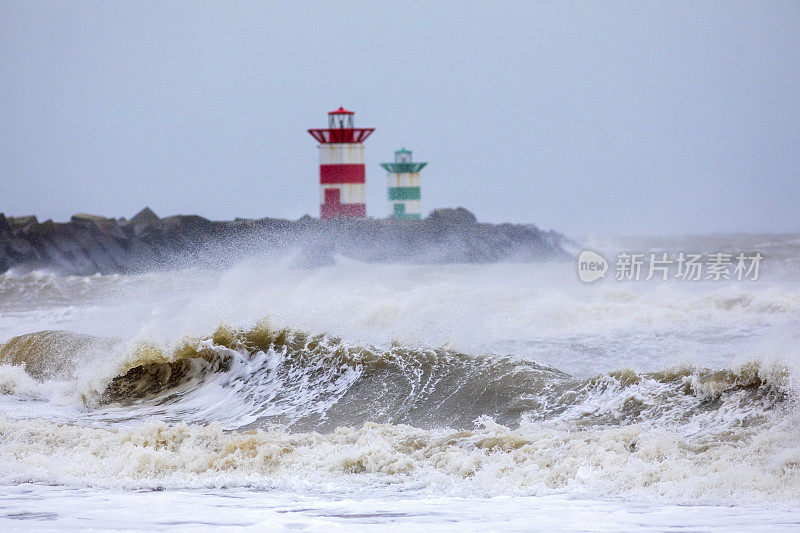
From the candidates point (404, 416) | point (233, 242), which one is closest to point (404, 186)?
point (233, 242)

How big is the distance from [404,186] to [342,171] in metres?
3.86

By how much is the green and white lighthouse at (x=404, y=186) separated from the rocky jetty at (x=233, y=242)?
559mm

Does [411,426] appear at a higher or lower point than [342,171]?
lower

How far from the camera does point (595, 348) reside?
8984mm

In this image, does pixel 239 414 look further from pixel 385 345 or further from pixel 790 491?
pixel 790 491

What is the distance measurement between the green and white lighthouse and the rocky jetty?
56 cm

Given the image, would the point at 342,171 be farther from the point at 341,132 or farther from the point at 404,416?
Result: the point at 404,416

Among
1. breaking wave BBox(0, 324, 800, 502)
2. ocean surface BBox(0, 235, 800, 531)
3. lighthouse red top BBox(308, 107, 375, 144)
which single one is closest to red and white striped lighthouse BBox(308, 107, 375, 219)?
lighthouse red top BBox(308, 107, 375, 144)

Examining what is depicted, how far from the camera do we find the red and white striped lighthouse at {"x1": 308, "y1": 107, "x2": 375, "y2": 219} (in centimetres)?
2952

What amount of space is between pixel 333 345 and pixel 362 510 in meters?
4.27

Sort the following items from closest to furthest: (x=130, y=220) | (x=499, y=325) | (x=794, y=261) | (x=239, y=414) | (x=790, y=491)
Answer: (x=790, y=491) < (x=239, y=414) < (x=499, y=325) < (x=794, y=261) < (x=130, y=220)

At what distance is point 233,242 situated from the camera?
31469 mm

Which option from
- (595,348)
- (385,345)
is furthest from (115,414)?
(595,348)

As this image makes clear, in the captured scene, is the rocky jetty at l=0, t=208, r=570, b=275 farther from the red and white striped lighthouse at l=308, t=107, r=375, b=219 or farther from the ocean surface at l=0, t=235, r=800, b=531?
the ocean surface at l=0, t=235, r=800, b=531
